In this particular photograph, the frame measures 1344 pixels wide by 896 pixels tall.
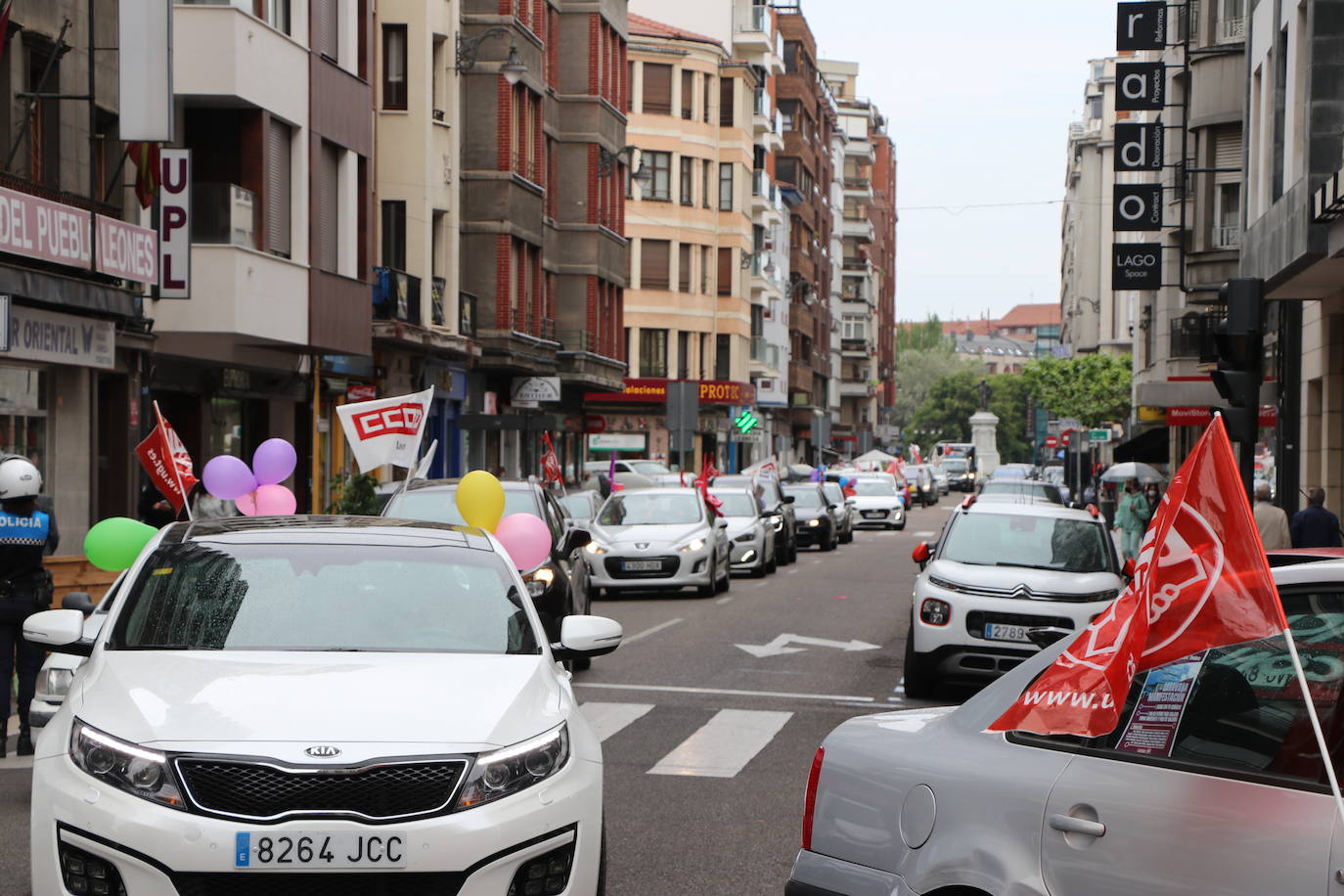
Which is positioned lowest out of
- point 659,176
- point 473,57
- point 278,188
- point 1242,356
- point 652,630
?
point 652,630

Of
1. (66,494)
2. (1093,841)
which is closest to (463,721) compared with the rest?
(1093,841)

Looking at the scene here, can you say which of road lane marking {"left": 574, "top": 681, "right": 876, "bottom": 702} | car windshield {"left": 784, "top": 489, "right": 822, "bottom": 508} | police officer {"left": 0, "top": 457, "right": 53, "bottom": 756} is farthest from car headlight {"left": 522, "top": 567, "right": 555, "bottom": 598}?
car windshield {"left": 784, "top": 489, "right": 822, "bottom": 508}

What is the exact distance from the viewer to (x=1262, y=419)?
105ft

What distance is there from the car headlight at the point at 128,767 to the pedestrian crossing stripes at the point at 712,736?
208 inches

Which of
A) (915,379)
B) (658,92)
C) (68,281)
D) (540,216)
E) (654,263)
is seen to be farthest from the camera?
(915,379)

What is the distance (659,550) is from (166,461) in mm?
A: 12388

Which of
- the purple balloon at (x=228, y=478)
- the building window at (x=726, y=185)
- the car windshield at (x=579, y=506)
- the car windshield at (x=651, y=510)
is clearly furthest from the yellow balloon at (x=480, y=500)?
the building window at (x=726, y=185)

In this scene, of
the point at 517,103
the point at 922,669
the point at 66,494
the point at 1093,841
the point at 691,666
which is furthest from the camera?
the point at 517,103

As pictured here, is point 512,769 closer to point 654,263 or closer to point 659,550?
point 659,550

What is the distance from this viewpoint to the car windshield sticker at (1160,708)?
4.26 metres

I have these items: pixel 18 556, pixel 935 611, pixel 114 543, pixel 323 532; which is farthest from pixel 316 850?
pixel 935 611

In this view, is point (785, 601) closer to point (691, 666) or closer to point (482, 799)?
point (691, 666)

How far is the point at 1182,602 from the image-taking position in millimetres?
3980

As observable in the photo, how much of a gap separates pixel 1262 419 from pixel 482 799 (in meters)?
28.2
